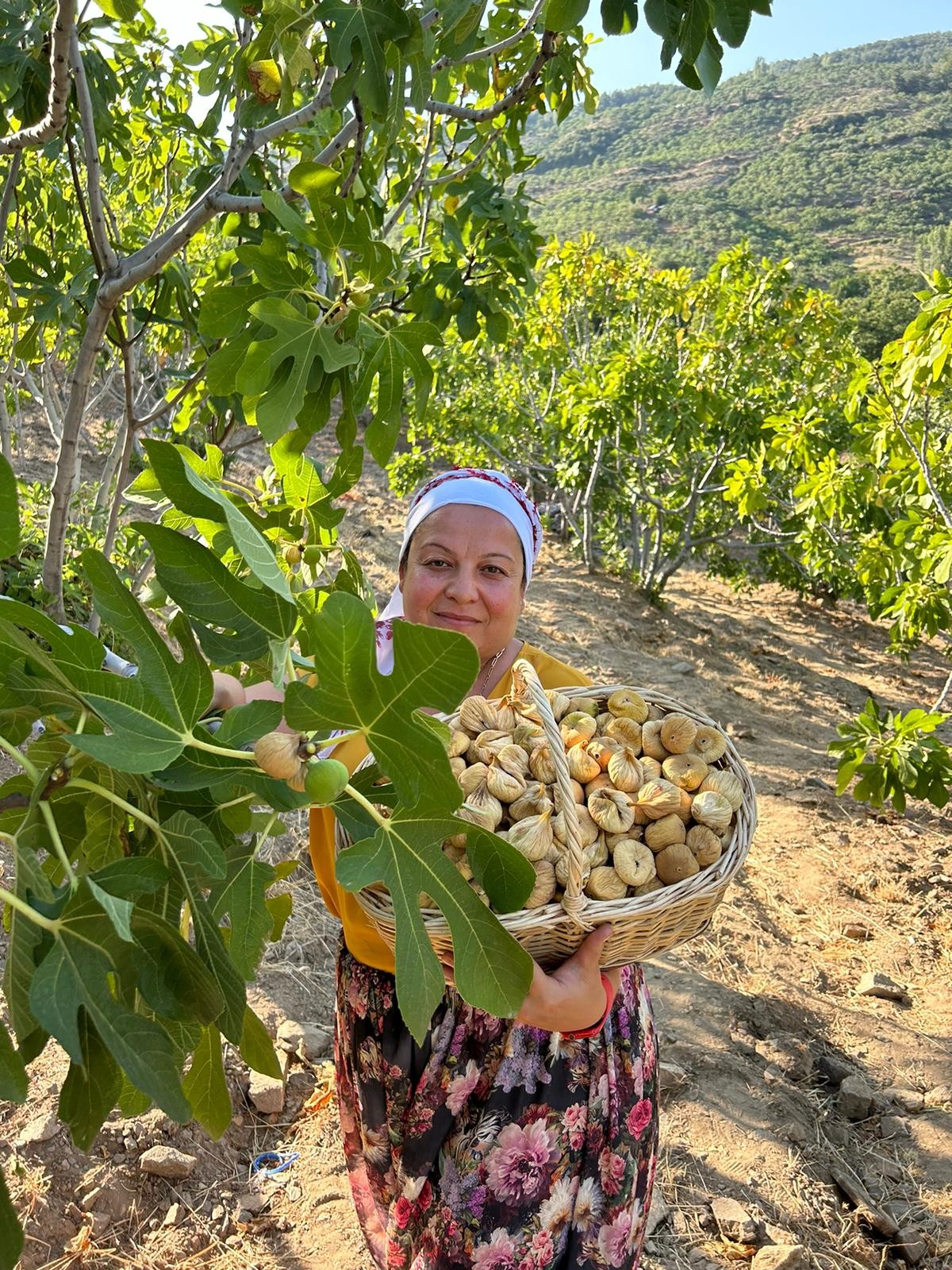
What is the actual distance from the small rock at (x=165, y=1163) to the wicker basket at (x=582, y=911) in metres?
1.46

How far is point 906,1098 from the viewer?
Answer: 3088 millimetres

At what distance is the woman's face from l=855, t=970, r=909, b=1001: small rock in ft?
9.07

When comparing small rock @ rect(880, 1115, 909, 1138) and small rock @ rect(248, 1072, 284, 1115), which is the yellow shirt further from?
small rock @ rect(880, 1115, 909, 1138)

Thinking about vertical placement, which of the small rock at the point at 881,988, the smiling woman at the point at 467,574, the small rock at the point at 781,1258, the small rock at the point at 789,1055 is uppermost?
the smiling woman at the point at 467,574

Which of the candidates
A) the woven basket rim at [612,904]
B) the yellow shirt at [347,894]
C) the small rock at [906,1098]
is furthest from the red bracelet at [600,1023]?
the small rock at [906,1098]

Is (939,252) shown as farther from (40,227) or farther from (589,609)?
(40,227)

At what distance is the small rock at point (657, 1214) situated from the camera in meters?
2.40

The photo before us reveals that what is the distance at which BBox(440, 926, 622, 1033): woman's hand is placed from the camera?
125 cm

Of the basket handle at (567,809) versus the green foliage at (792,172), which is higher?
the green foliage at (792,172)

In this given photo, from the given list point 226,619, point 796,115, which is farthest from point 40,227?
point 796,115

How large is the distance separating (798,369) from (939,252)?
35120 millimetres

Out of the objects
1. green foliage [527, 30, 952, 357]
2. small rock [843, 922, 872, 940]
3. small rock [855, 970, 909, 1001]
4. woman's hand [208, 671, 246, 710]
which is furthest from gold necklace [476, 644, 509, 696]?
green foliage [527, 30, 952, 357]

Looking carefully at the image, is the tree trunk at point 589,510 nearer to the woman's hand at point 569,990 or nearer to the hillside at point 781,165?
the woman's hand at point 569,990

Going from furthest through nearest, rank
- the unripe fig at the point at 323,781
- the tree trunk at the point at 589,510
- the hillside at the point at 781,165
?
the hillside at the point at 781,165 → the tree trunk at the point at 589,510 → the unripe fig at the point at 323,781
